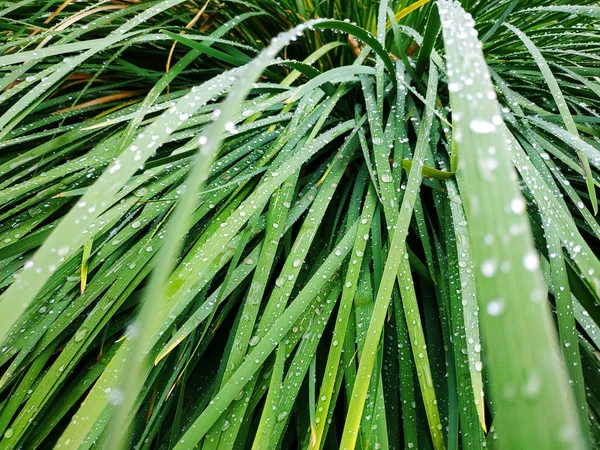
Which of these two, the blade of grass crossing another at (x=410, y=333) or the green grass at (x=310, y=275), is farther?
the blade of grass crossing another at (x=410, y=333)

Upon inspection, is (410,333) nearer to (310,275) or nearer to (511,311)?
(310,275)

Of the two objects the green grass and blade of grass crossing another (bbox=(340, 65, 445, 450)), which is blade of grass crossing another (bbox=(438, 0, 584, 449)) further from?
blade of grass crossing another (bbox=(340, 65, 445, 450))

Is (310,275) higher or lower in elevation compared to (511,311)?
higher

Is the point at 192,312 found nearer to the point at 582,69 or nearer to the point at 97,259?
the point at 97,259

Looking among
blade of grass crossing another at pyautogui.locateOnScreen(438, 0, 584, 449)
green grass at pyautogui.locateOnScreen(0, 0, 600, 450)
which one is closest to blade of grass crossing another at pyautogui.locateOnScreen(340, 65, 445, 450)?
green grass at pyautogui.locateOnScreen(0, 0, 600, 450)

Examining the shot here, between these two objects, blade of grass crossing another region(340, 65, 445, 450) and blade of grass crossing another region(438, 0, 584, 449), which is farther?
blade of grass crossing another region(340, 65, 445, 450)

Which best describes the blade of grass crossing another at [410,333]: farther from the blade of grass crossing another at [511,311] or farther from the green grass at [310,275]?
the blade of grass crossing another at [511,311]

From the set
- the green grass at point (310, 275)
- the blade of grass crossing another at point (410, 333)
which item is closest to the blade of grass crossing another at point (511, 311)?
the green grass at point (310, 275)

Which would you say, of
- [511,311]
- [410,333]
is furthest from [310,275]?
[511,311]

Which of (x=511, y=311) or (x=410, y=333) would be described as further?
→ (x=410, y=333)
